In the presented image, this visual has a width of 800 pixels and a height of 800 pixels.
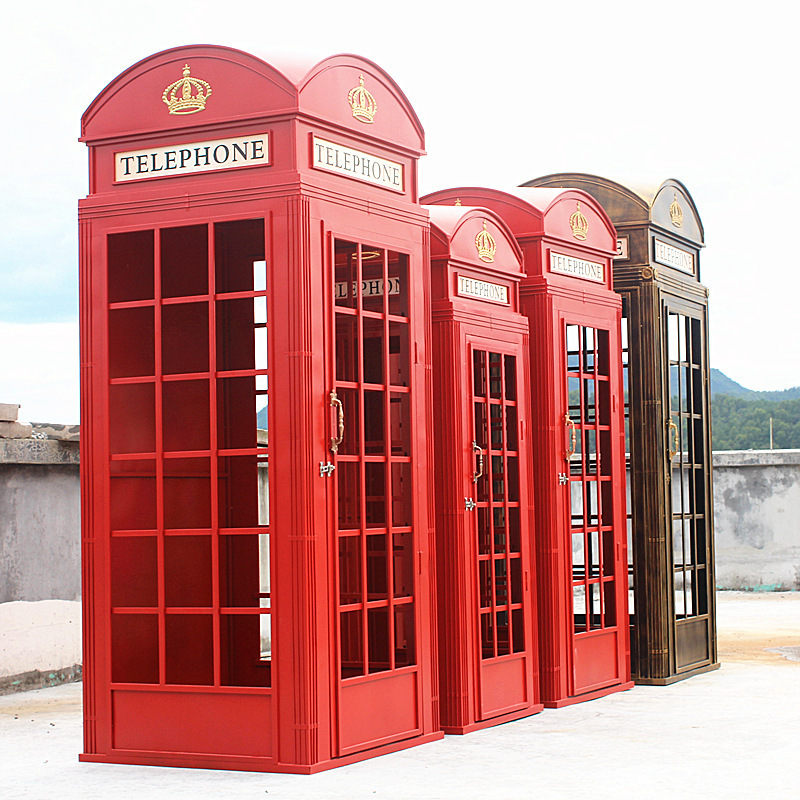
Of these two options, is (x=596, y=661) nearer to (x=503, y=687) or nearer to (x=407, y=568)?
(x=503, y=687)

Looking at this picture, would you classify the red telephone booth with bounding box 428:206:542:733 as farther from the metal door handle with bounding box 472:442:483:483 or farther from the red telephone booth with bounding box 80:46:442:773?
the red telephone booth with bounding box 80:46:442:773

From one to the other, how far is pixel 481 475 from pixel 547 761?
1812mm

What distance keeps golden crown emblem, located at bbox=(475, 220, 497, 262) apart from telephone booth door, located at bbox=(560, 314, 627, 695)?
2.79 ft

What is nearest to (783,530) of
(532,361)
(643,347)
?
(643,347)

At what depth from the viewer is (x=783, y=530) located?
17.4m

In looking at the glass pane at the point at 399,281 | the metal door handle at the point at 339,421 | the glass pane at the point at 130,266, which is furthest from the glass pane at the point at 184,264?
the metal door handle at the point at 339,421

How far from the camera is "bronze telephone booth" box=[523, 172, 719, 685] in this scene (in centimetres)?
919

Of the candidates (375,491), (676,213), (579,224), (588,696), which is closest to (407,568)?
(375,491)

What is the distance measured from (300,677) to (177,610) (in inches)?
25.5

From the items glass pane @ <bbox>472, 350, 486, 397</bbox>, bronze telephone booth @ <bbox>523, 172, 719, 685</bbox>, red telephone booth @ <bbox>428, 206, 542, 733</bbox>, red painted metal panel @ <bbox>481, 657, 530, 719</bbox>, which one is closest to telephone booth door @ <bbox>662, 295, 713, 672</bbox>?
bronze telephone booth @ <bbox>523, 172, 719, 685</bbox>

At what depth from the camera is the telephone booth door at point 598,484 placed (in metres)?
8.42

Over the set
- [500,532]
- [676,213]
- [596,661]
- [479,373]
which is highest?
[676,213]

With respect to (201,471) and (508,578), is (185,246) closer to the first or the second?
(201,471)

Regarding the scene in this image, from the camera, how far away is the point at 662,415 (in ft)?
30.3
